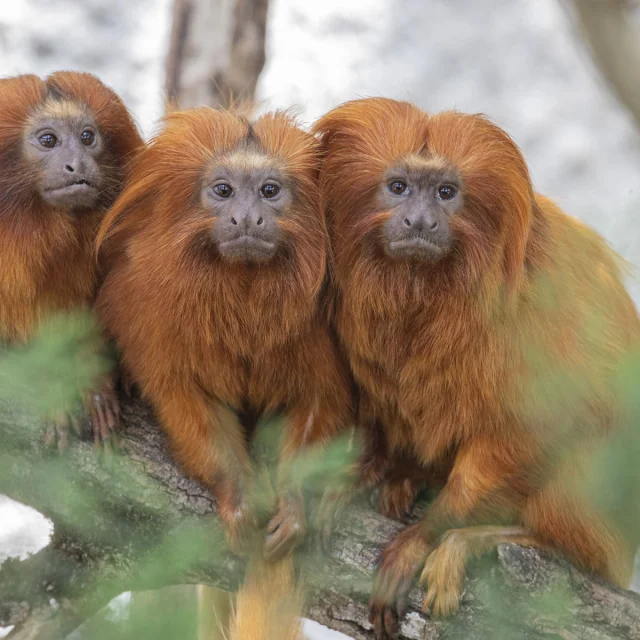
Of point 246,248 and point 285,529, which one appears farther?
point 285,529

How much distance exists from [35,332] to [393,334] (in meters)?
1.37

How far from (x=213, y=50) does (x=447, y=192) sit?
2.81 metres

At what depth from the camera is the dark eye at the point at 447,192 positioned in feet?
11.9

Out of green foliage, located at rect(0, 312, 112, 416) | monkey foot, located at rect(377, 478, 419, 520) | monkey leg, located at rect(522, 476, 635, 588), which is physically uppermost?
green foliage, located at rect(0, 312, 112, 416)

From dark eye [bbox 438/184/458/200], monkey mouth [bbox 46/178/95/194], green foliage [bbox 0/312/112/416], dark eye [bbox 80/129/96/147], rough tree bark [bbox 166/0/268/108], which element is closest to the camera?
green foliage [bbox 0/312/112/416]

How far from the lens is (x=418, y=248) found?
3.54m

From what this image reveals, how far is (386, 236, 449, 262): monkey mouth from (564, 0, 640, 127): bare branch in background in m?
1.78

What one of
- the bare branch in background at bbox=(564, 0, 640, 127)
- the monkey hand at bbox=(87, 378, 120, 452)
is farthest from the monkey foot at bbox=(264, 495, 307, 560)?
the bare branch in background at bbox=(564, 0, 640, 127)

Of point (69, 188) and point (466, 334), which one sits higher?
point (69, 188)

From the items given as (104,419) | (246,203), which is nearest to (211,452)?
(104,419)

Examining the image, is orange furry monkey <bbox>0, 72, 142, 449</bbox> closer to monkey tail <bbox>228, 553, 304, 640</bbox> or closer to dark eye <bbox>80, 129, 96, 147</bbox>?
dark eye <bbox>80, 129, 96, 147</bbox>

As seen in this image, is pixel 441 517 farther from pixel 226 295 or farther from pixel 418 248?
pixel 226 295

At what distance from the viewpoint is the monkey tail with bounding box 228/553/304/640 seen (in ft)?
12.4

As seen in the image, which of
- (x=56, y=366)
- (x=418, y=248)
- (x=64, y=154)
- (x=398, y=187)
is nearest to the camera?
(x=56, y=366)
